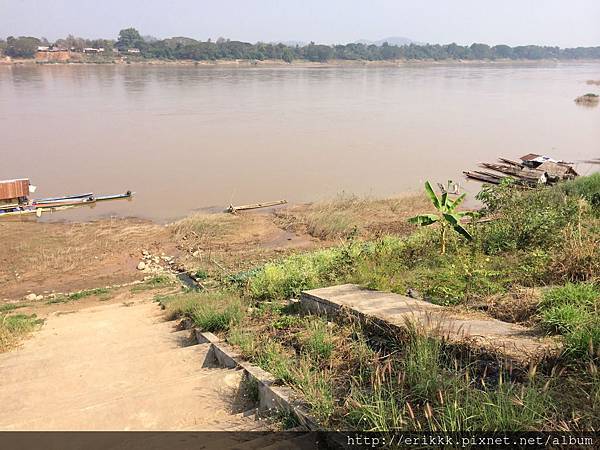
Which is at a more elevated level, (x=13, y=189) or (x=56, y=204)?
(x=13, y=189)

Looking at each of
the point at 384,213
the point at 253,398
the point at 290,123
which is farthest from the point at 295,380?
the point at 290,123

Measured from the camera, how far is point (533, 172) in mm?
18469

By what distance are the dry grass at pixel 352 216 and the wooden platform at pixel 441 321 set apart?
7928mm

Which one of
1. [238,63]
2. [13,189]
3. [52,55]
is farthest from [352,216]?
[52,55]

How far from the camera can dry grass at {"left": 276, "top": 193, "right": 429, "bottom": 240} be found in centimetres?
1423

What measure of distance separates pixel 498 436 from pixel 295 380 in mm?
1382

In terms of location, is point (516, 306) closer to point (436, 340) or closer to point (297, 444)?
point (436, 340)

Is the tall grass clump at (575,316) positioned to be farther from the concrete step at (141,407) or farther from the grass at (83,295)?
the grass at (83,295)

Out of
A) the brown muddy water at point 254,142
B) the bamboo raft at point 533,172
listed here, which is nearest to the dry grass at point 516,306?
the bamboo raft at point 533,172

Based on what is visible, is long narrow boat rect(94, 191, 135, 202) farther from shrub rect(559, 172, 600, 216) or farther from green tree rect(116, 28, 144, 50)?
green tree rect(116, 28, 144, 50)

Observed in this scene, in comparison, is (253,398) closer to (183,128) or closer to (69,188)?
(69,188)

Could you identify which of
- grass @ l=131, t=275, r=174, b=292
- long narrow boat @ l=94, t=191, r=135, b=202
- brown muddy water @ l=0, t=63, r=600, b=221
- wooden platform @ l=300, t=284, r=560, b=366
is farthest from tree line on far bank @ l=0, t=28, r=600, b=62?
wooden platform @ l=300, t=284, r=560, b=366

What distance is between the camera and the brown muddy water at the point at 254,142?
20344 millimetres

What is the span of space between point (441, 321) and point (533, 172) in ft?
54.3
